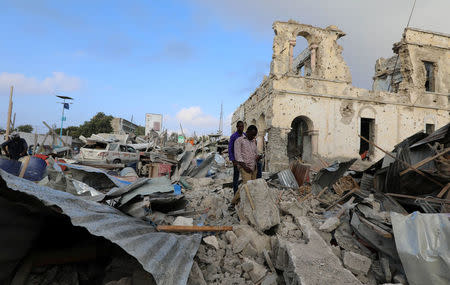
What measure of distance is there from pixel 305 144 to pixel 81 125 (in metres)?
33.1

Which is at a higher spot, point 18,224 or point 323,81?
point 323,81

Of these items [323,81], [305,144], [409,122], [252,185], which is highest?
[323,81]

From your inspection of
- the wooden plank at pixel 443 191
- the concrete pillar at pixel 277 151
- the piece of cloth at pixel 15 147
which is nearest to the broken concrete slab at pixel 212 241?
the wooden plank at pixel 443 191

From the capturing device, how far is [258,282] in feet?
7.44

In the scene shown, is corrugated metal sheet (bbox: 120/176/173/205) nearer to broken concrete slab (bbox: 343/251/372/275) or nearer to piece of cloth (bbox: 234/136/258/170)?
piece of cloth (bbox: 234/136/258/170)

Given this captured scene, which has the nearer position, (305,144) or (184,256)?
(184,256)

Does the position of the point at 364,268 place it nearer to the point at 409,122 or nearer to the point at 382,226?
the point at 382,226

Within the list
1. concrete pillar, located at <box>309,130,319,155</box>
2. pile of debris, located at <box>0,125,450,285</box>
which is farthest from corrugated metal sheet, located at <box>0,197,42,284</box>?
concrete pillar, located at <box>309,130,319,155</box>

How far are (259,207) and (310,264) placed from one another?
1.11m

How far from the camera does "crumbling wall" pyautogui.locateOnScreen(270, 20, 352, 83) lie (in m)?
12.3

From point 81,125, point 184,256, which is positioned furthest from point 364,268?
point 81,125

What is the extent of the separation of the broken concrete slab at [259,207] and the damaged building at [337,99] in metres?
8.46

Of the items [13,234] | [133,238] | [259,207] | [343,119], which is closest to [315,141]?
[343,119]

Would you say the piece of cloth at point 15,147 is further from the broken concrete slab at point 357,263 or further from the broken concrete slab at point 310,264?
the broken concrete slab at point 357,263
